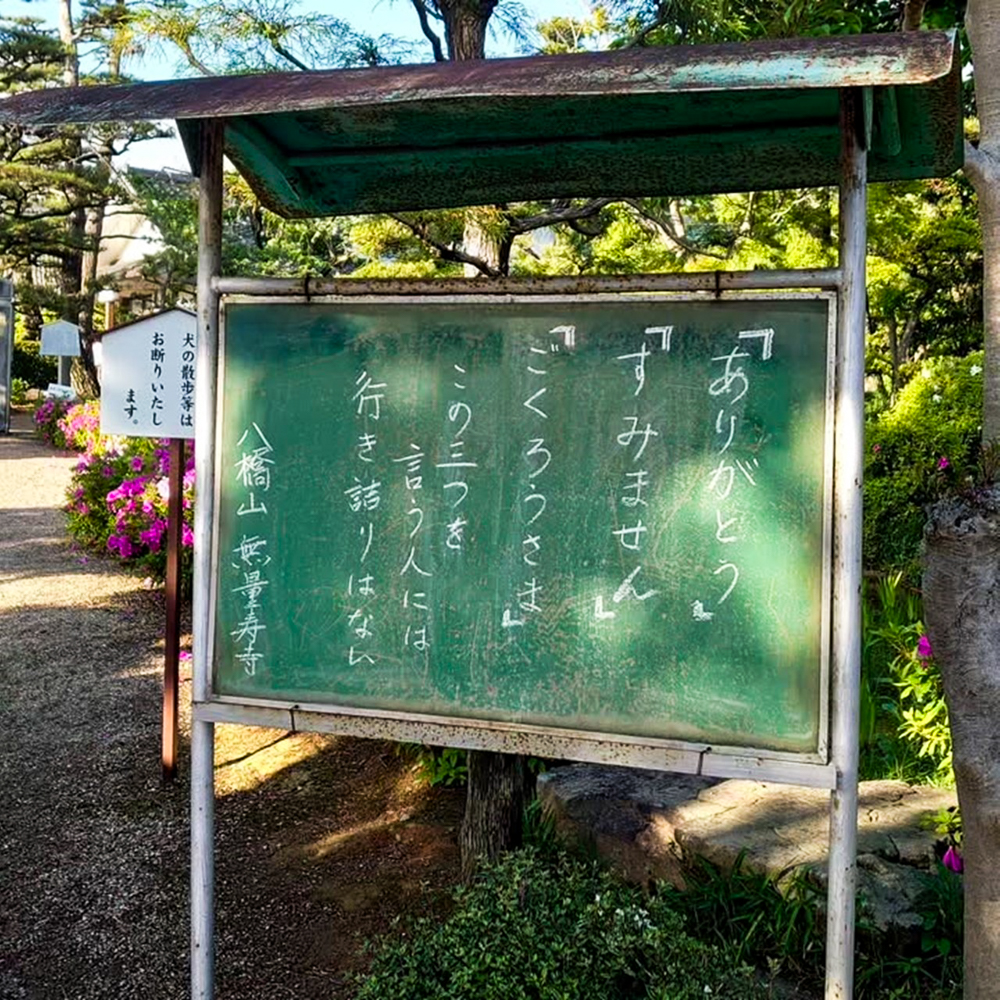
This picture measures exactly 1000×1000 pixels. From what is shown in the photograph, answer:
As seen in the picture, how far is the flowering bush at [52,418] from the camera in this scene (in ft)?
57.2

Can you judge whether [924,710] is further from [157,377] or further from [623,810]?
[157,377]

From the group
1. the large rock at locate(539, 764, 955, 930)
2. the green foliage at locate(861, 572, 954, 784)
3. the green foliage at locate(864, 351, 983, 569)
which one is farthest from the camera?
the green foliage at locate(864, 351, 983, 569)

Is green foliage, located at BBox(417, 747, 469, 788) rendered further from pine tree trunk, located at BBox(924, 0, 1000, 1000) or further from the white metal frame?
pine tree trunk, located at BBox(924, 0, 1000, 1000)

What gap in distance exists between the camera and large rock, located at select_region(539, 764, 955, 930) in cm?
288

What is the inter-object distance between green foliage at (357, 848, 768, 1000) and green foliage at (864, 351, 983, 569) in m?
3.79

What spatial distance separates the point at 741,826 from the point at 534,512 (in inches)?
56.4

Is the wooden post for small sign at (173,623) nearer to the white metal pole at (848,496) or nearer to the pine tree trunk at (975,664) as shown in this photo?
the white metal pole at (848,496)

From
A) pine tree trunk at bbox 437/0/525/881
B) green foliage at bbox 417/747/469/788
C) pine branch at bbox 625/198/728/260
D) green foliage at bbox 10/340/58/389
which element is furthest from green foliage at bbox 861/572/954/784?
green foliage at bbox 10/340/58/389

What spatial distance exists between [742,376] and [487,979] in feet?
4.70

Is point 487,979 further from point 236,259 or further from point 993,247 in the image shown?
point 236,259

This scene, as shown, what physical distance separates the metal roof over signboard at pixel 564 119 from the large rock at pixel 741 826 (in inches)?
73.3

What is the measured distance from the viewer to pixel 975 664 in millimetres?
1895

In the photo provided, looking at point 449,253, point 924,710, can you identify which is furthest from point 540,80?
point 924,710

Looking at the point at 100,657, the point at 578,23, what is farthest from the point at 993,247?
the point at 578,23
